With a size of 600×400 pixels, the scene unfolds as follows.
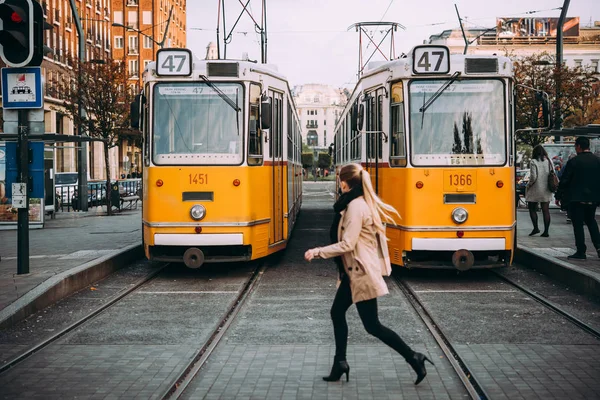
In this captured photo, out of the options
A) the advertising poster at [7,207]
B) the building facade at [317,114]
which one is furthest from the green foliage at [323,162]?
the advertising poster at [7,207]

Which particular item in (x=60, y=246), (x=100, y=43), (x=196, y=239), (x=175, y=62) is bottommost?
(x=60, y=246)

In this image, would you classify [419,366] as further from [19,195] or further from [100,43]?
[100,43]

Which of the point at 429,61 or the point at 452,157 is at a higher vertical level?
the point at 429,61

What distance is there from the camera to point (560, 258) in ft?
40.1

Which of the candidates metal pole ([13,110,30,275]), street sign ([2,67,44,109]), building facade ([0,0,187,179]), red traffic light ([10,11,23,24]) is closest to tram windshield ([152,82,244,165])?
street sign ([2,67,44,109])

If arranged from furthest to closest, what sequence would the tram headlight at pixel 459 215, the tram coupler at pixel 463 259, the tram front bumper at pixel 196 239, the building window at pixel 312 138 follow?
the building window at pixel 312 138
the tram front bumper at pixel 196 239
the tram headlight at pixel 459 215
the tram coupler at pixel 463 259

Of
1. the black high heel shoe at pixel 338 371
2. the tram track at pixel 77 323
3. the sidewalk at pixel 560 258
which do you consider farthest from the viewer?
the sidewalk at pixel 560 258

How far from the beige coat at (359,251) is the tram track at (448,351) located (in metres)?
0.99

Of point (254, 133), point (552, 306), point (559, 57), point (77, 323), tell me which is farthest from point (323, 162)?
point (77, 323)

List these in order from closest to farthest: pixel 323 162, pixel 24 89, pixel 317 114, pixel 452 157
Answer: pixel 24 89, pixel 452 157, pixel 323 162, pixel 317 114

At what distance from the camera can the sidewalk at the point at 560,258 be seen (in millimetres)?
10328

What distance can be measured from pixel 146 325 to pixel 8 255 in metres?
6.78

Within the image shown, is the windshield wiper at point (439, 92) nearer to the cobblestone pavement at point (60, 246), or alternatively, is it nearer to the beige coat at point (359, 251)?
the cobblestone pavement at point (60, 246)

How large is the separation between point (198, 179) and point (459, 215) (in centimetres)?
380
